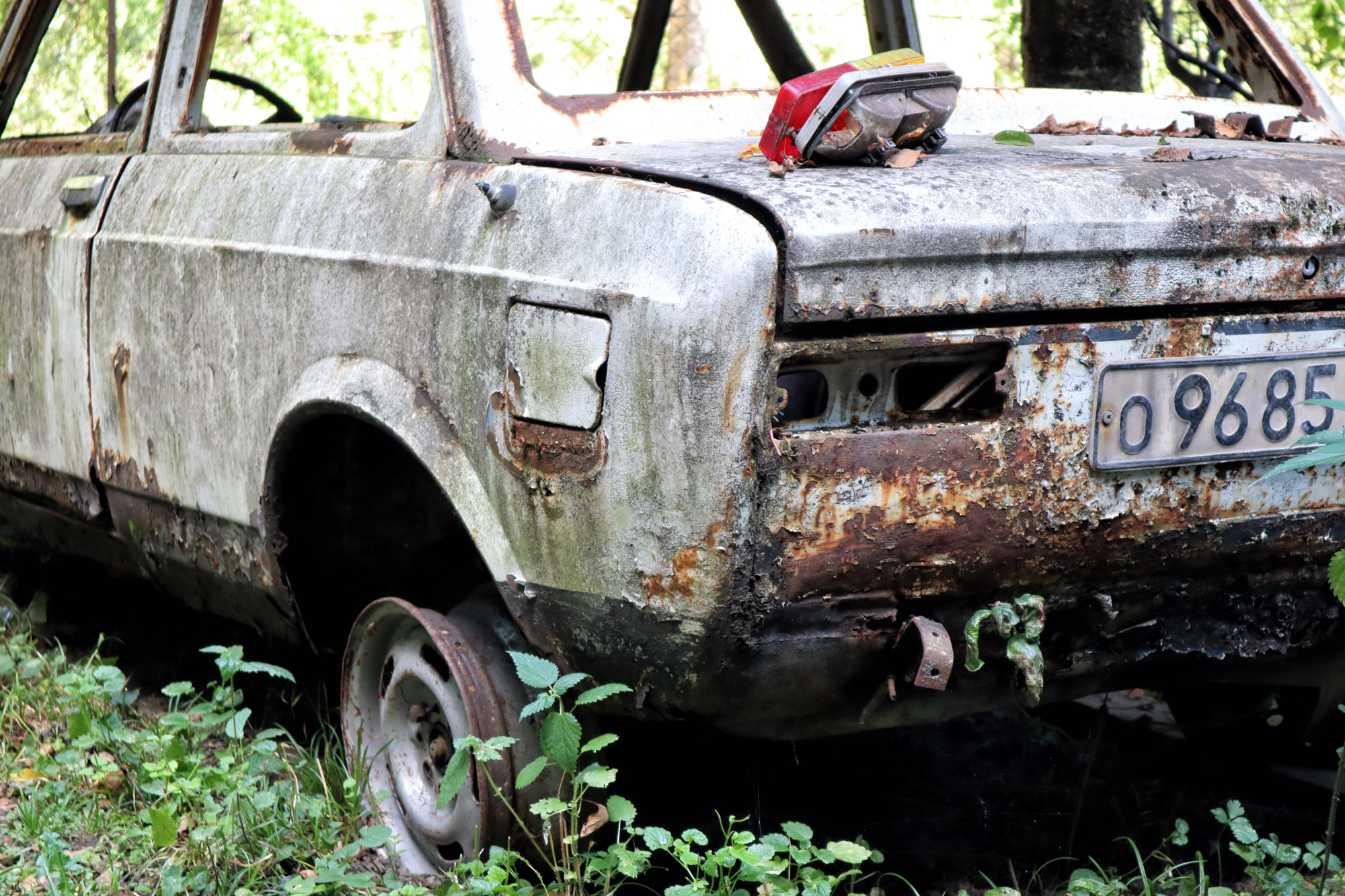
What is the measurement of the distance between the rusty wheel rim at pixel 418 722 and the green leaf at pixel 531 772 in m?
0.10

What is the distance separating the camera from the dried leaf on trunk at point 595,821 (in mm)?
2146

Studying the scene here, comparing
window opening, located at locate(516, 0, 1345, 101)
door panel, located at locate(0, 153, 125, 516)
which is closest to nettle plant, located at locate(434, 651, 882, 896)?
window opening, located at locate(516, 0, 1345, 101)

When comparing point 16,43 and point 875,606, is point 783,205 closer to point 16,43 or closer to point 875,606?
point 875,606

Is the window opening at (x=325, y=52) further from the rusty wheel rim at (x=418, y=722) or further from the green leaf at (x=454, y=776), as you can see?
the green leaf at (x=454, y=776)

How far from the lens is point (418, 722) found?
8.05ft

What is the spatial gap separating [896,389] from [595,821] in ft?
2.83

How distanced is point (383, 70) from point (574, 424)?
27.8ft

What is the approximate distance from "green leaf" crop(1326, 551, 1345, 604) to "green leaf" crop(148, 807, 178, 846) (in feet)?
6.12

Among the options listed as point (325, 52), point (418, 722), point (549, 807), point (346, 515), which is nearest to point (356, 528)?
point (346, 515)

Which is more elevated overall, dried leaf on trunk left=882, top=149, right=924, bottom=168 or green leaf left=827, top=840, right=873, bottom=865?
dried leaf on trunk left=882, top=149, right=924, bottom=168

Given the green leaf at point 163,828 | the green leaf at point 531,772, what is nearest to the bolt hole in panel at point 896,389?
the green leaf at point 531,772

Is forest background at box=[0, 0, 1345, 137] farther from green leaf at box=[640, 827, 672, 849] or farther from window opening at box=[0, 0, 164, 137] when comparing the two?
green leaf at box=[640, 827, 672, 849]

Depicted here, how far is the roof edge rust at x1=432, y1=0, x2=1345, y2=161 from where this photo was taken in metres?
2.19

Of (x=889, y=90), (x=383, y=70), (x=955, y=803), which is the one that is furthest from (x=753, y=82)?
(x=383, y=70)
